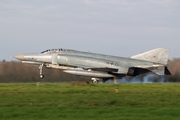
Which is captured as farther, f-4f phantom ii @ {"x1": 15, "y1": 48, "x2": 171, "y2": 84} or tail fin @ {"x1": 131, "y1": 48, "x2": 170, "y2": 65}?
tail fin @ {"x1": 131, "y1": 48, "x2": 170, "y2": 65}

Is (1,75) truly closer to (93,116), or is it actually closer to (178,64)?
(178,64)

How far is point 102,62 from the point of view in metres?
36.2

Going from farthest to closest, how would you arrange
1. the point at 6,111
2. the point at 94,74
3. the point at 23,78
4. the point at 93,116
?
1. the point at 23,78
2. the point at 94,74
3. the point at 6,111
4. the point at 93,116

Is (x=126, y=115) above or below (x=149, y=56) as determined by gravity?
below

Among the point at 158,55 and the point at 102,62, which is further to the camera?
the point at 102,62

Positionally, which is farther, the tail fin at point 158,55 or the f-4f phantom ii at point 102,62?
the tail fin at point 158,55

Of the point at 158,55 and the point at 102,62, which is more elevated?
the point at 158,55

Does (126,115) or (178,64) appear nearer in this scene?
(126,115)

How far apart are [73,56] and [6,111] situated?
21.7m

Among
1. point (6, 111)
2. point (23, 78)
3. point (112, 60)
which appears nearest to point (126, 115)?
point (6, 111)

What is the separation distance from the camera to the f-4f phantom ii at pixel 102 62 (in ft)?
117

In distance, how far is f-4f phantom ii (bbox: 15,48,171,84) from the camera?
3562 cm

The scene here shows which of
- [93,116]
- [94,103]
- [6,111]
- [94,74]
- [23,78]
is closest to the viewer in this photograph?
[93,116]

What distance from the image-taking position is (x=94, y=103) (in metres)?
17.6
